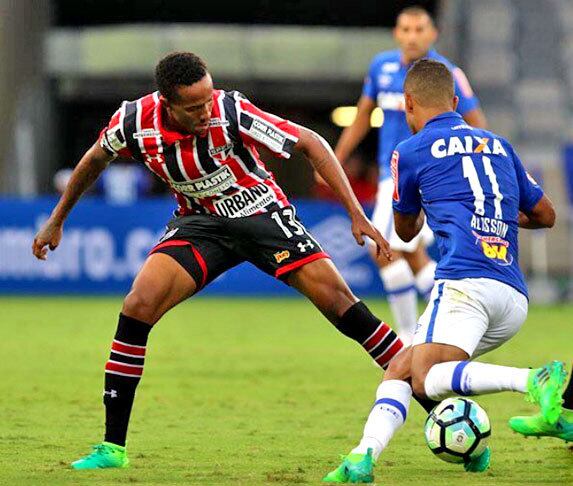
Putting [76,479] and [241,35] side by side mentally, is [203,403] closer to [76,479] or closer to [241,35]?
[76,479]

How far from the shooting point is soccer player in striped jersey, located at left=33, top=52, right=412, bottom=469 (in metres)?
A: 6.67

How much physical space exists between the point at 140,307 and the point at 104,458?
2.34 feet

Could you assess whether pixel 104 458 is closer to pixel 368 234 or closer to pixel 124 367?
pixel 124 367

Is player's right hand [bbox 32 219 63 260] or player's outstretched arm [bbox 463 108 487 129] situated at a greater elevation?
player's outstretched arm [bbox 463 108 487 129]

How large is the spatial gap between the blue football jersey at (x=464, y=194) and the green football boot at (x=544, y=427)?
0.56m

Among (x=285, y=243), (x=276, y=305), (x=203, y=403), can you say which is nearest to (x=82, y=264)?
(x=276, y=305)

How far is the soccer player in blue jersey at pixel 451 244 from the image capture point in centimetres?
595

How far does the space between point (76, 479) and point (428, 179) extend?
1941 mm

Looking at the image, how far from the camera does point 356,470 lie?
18.9 ft

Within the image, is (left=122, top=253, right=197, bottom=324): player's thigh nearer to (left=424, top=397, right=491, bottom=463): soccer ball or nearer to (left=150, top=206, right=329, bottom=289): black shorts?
(left=150, top=206, right=329, bottom=289): black shorts

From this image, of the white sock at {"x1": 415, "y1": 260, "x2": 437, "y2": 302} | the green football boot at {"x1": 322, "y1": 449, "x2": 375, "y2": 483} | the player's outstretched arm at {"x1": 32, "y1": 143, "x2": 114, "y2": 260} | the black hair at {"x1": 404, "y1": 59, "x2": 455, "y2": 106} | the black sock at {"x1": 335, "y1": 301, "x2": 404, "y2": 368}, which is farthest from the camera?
the white sock at {"x1": 415, "y1": 260, "x2": 437, "y2": 302}

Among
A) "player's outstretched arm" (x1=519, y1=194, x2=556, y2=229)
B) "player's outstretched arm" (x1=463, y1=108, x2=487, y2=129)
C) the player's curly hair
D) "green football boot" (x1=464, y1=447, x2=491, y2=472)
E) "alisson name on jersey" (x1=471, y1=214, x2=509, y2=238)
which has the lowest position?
"green football boot" (x1=464, y1=447, x2=491, y2=472)

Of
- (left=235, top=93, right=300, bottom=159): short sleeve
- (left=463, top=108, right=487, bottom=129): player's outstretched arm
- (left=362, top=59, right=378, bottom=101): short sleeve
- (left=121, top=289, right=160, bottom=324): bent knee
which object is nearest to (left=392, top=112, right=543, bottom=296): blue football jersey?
(left=235, top=93, right=300, bottom=159): short sleeve

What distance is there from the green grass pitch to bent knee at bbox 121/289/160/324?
0.66 meters
